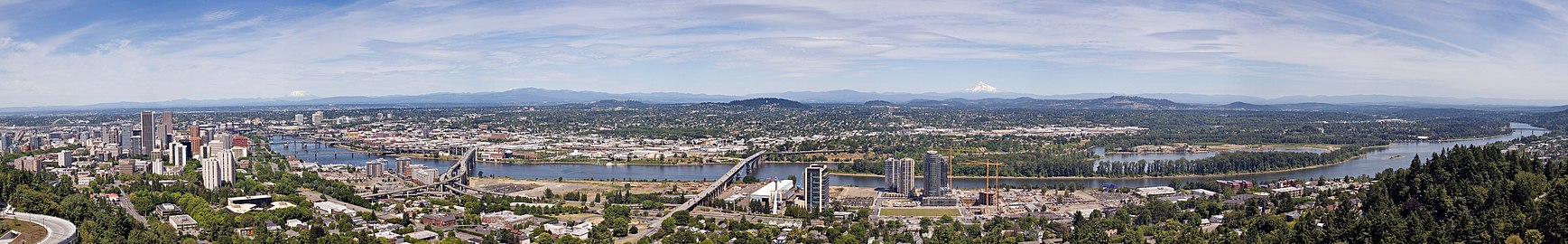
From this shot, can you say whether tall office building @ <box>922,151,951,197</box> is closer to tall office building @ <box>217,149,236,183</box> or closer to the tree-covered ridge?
the tree-covered ridge

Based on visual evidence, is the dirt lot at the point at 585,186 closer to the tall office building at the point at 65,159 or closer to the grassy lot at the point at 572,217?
the grassy lot at the point at 572,217

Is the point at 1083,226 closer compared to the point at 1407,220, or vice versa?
the point at 1407,220

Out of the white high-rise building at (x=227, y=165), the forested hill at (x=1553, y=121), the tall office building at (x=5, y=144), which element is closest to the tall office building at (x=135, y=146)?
the tall office building at (x=5, y=144)

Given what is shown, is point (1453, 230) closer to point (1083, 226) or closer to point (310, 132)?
point (1083, 226)

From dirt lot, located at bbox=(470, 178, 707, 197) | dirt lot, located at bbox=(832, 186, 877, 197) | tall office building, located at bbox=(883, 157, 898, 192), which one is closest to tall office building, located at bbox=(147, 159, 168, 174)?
dirt lot, located at bbox=(470, 178, 707, 197)

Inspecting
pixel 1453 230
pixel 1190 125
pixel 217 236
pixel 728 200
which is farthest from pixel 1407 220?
pixel 1190 125

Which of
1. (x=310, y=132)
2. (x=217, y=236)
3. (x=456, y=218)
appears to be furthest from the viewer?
(x=310, y=132)
